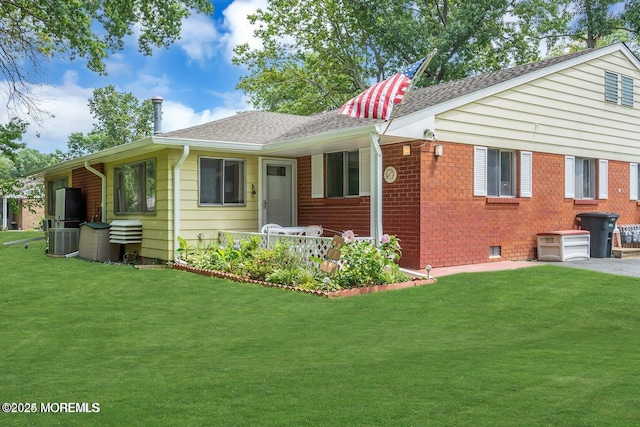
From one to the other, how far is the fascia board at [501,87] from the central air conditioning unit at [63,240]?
32.4ft

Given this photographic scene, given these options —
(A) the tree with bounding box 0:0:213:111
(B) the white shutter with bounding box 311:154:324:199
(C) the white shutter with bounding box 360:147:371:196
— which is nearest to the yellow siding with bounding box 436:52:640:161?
(C) the white shutter with bounding box 360:147:371:196

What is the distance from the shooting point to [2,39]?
14.3 metres

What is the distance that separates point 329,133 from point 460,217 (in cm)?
321

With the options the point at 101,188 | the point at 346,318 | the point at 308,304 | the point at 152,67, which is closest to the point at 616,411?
the point at 346,318

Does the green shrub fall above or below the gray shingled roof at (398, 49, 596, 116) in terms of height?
below

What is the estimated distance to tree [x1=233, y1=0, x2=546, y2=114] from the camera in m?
25.3

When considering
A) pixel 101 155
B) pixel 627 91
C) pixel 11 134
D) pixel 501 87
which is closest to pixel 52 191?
pixel 11 134

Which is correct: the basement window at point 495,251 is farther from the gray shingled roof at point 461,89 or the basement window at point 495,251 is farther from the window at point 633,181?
the window at point 633,181

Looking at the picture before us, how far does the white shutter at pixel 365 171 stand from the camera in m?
11.8

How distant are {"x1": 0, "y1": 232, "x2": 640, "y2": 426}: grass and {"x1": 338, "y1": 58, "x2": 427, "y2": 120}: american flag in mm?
3137

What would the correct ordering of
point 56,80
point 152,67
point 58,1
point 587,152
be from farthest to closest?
point 152,67, point 56,80, point 587,152, point 58,1

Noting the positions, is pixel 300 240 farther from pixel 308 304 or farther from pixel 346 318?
pixel 346 318

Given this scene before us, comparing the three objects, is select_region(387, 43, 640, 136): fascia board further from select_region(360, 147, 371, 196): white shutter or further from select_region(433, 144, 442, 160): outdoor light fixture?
select_region(360, 147, 371, 196): white shutter

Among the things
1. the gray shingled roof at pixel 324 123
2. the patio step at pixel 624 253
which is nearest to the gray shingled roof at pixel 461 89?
the gray shingled roof at pixel 324 123
